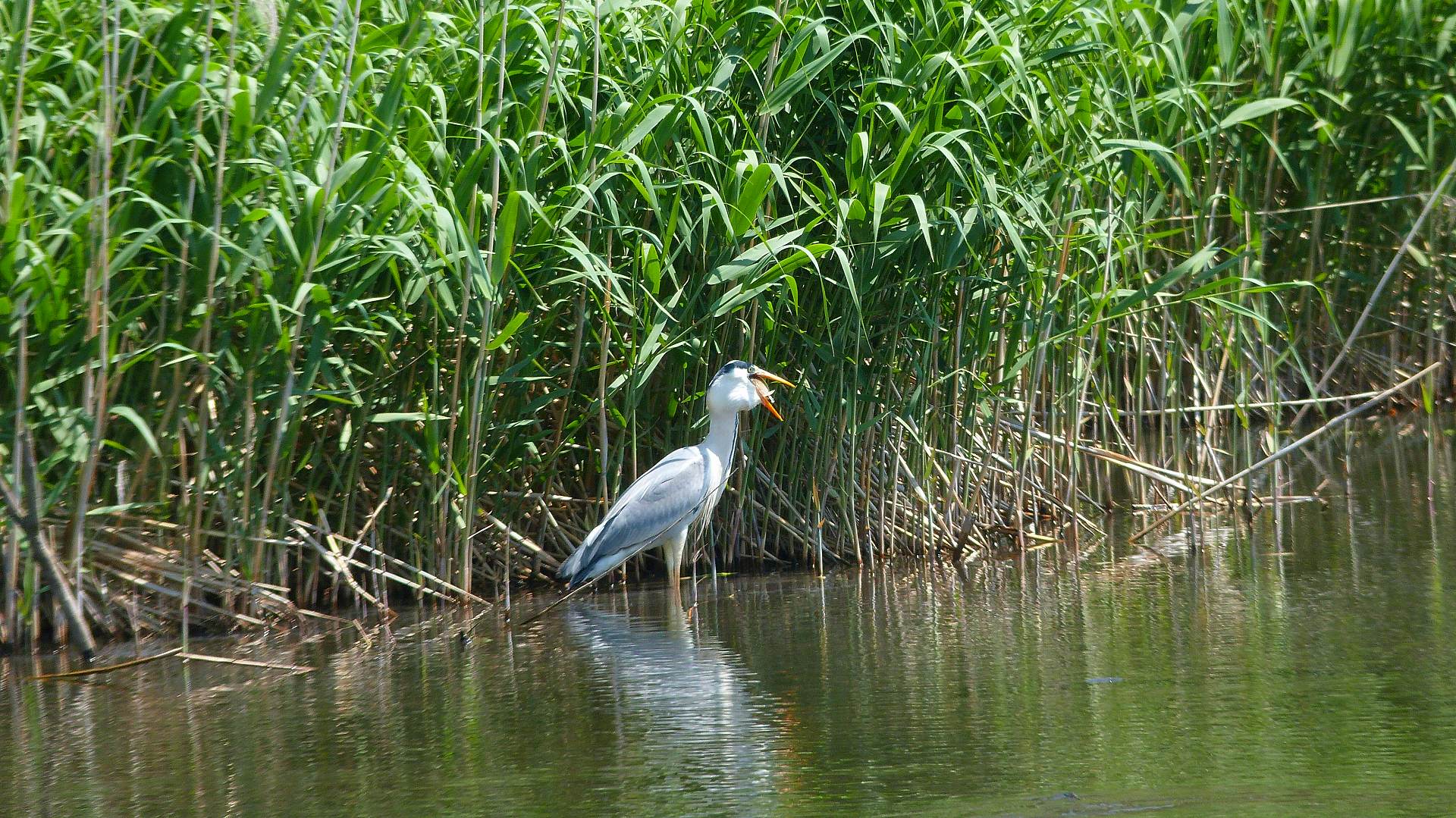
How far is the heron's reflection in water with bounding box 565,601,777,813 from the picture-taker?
11.8 ft

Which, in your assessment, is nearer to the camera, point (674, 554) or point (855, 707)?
point (855, 707)

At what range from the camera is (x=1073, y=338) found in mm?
6348

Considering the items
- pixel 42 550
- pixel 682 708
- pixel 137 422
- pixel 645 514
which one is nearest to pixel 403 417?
pixel 137 422

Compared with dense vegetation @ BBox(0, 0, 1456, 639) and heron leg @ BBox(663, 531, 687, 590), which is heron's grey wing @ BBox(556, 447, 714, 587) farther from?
dense vegetation @ BBox(0, 0, 1456, 639)

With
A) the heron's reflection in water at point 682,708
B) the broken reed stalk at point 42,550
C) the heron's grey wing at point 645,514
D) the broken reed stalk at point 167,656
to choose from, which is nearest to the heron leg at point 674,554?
the heron's grey wing at point 645,514

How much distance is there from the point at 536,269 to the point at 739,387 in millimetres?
934

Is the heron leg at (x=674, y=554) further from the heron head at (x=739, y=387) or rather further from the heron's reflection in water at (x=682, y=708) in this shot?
the heron head at (x=739, y=387)

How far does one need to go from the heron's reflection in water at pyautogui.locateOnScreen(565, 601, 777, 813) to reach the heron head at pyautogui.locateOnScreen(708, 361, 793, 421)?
84 cm

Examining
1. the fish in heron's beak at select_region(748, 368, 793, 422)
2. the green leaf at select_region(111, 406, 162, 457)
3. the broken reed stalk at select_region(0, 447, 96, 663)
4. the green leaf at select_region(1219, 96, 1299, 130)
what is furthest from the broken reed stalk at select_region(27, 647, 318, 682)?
the green leaf at select_region(1219, 96, 1299, 130)

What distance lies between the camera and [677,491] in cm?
564

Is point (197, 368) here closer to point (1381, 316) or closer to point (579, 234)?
point (579, 234)

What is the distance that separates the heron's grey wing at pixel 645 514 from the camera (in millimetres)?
5578

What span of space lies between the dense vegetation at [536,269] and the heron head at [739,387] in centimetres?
19

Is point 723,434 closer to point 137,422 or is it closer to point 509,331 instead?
point 509,331
